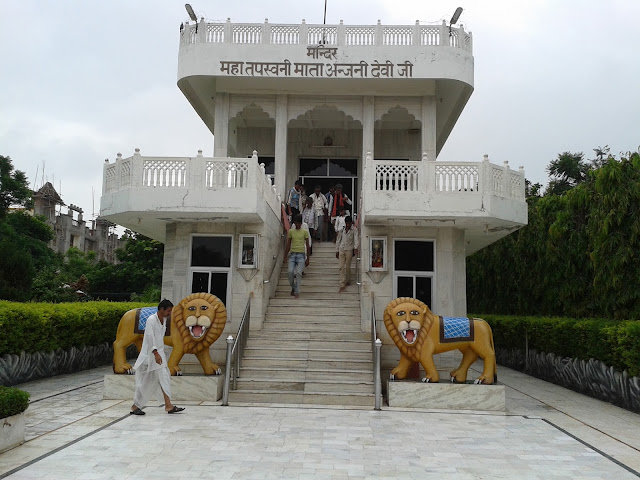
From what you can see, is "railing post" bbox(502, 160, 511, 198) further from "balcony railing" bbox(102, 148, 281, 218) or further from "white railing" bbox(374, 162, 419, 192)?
"balcony railing" bbox(102, 148, 281, 218)

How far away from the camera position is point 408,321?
9836mm

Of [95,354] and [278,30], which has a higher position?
[278,30]

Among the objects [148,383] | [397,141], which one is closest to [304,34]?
[397,141]

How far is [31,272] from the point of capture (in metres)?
19.0

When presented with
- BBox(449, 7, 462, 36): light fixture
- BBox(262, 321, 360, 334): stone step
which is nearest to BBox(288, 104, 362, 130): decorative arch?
BBox(449, 7, 462, 36): light fixture

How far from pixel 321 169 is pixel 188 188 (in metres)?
7.98

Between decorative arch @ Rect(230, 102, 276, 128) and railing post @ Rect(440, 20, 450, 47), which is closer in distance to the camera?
railing post @ Rect(440, 20, 450, 47)

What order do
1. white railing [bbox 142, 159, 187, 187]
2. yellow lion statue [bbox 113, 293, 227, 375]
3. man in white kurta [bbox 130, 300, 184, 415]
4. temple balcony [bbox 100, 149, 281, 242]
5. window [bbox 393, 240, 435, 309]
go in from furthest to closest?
1. window [bbox 393, 240, 435, 309]
2. white railing [bbox 142, 159, 187, 187]
3. temple balcony [bbox 100, 149, 281, 242]
4. yellow lion statue [bbox 113, 293, 227, 375]
5. man in white kurta [bbox 130, 300, 184, 415]

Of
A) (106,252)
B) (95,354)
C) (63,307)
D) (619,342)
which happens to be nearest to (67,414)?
(63,307)

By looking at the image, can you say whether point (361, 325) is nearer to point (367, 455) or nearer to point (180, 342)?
point (180, 342)

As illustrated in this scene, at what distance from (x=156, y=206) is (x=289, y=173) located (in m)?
7.58

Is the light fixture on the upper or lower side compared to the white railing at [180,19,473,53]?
upper

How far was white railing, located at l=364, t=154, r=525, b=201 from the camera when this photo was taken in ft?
38.6

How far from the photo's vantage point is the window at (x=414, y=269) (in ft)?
41.5
